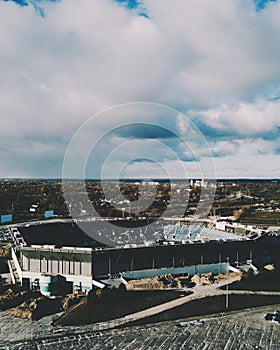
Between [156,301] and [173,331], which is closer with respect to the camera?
[173,331]

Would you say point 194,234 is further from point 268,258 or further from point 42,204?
point 42,204

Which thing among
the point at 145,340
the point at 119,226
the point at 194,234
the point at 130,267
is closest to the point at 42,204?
the point at 119,226

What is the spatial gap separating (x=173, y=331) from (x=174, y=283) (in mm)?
6308

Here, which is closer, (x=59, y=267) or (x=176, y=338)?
(x=176, y=338)

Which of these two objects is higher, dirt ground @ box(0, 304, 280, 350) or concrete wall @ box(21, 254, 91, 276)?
concrete wall @ box(21, 254, 91, 276)

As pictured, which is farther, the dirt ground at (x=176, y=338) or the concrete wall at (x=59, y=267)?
the concrete wall at (x=59, y=267)

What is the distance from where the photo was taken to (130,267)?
25.4 metres

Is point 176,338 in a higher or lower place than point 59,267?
lower

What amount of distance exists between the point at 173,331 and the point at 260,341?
3695mm

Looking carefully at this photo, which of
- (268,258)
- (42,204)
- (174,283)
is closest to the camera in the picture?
(174,283)

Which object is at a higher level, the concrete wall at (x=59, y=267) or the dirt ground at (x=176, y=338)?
the concrete wall at (x=59, y=267)

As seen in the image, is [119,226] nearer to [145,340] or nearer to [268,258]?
[268,258]

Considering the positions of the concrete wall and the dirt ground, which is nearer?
the dirt ground

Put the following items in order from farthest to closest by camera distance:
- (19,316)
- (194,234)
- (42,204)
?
(42,204) < (194,234) < (19,316)
